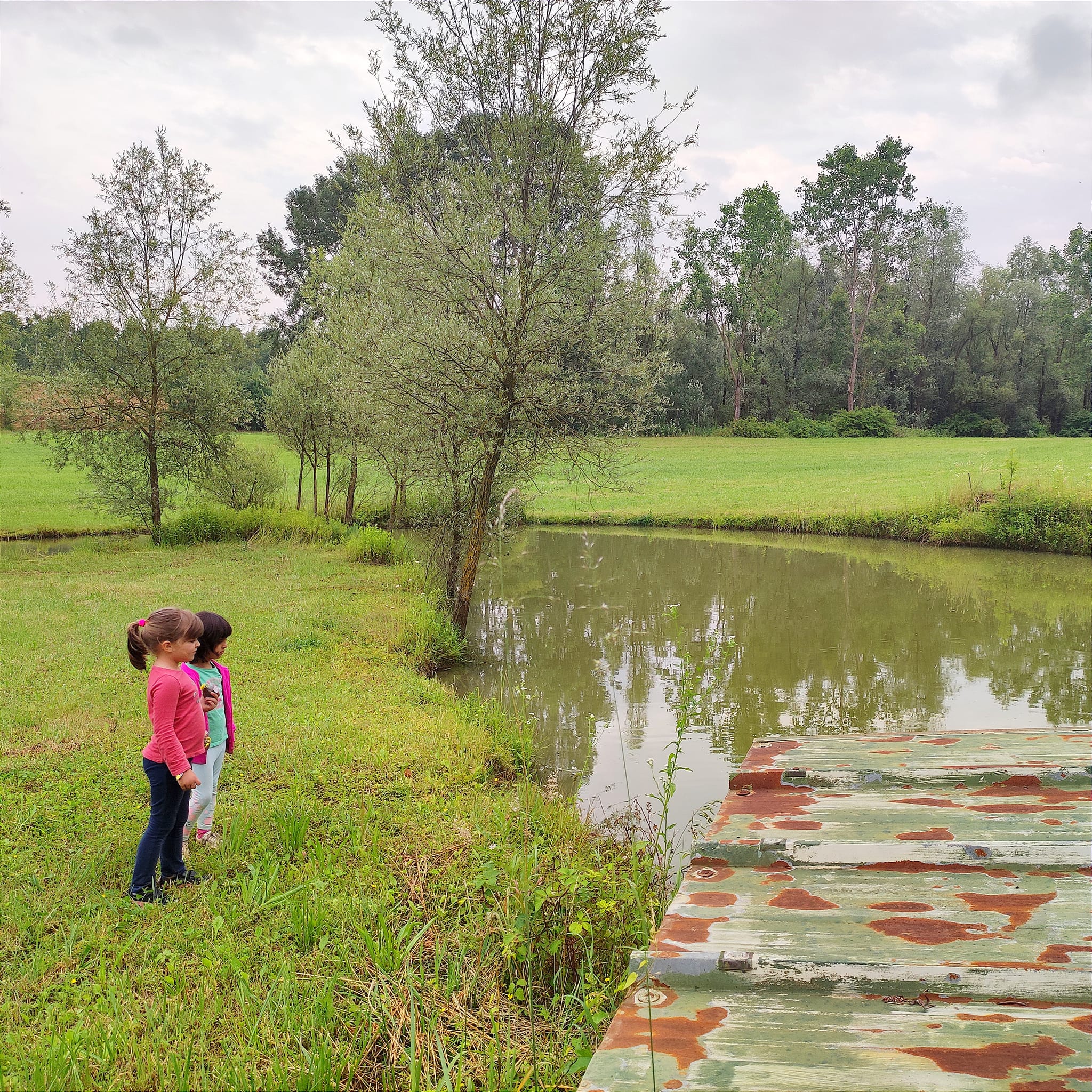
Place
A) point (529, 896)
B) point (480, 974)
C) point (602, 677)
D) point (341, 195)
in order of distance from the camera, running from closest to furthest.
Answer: point (480, 974) < point (529, 896) < point (602, 677) < point (341, 195)

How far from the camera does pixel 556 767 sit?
7.85 m

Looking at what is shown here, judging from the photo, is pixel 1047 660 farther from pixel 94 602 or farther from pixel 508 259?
pixel 94 602

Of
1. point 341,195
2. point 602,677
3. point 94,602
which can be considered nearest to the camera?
point 602,677

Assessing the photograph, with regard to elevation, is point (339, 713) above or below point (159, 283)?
below

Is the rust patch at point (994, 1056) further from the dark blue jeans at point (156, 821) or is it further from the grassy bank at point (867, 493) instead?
the grassy bank at point (867, 493)

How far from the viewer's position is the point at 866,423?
2031 inches

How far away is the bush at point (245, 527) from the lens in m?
21.3

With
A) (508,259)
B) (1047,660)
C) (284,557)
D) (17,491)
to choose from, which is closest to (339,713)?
(508,259)

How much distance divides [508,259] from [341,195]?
4210 cm

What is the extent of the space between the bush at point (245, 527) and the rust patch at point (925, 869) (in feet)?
62.9

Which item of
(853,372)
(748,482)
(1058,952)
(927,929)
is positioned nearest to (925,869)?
(927,929)

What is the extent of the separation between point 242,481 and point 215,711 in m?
19.5

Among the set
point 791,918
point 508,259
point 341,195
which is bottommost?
point 791,918

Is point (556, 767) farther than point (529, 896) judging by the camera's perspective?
Yes
